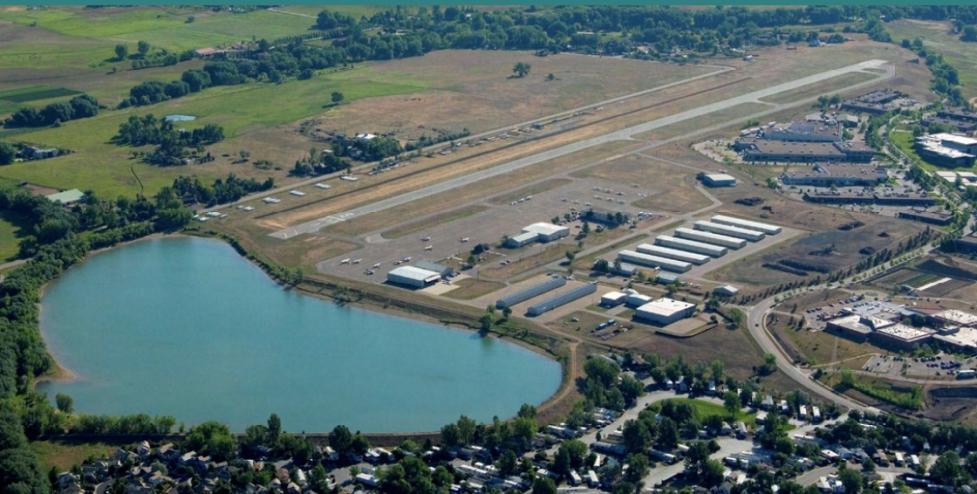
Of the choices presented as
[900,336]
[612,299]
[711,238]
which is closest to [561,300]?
[612,299]

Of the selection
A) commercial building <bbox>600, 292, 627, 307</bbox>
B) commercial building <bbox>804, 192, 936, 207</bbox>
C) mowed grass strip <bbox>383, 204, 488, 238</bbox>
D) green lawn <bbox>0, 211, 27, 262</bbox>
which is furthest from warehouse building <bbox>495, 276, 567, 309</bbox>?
green lawn <bbox>0, 211, 27, 262</bbox>

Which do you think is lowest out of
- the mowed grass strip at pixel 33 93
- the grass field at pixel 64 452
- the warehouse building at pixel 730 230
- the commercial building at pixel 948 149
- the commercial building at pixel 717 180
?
the grass field at pixel 64 452

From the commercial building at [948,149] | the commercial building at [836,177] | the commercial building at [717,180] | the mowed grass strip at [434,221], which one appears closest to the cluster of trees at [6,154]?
the mowed grass strip at [434,221]

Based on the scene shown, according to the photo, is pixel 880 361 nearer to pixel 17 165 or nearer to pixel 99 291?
pixel 99 291

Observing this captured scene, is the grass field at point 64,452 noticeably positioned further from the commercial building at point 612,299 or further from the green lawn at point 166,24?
the green lawn at point 166,24

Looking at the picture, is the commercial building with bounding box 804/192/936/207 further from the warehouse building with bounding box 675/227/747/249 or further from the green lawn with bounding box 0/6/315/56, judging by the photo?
the green lawn with bounding box 0/6/315/56

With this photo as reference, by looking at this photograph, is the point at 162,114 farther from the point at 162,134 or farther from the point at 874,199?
the point at 874,199

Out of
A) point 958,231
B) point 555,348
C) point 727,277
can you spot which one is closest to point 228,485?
point 555,348
